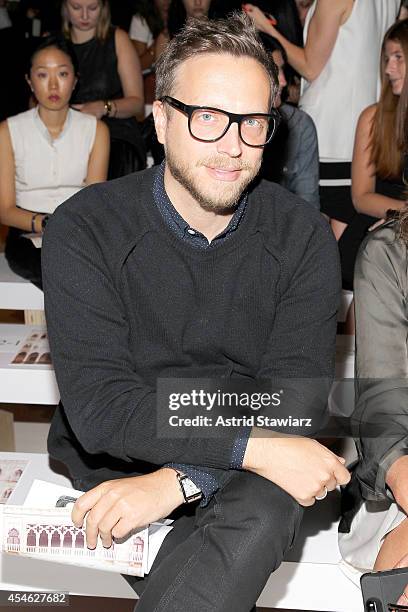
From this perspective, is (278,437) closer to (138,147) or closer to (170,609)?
(170,609)

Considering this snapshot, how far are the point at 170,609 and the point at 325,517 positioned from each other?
65cm

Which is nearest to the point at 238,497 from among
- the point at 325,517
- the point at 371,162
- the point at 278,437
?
the point at 278,437

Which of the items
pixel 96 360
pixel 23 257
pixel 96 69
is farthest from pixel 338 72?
pixel 96 360

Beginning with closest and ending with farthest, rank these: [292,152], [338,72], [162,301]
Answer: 1. [162,301]
2. [292,152]
3. [338,72]

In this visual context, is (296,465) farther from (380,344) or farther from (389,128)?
(389,128)

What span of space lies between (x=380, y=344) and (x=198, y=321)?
1.12 ft

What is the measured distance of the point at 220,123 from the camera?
1584 mm

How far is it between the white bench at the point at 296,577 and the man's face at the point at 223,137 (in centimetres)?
72

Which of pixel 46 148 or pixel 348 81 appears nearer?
pixel 46 148

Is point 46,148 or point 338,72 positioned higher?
point 338,72

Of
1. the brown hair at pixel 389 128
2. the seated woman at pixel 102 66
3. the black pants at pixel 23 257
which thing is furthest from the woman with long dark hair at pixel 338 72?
the black pants at pixel 23 257

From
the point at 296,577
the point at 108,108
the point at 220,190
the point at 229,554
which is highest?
the point at 220,190

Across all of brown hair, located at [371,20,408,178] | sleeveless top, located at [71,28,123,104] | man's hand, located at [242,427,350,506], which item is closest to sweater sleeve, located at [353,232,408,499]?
man's hand, located at [242,427,350,506]

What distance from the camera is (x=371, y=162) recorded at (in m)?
2.96
